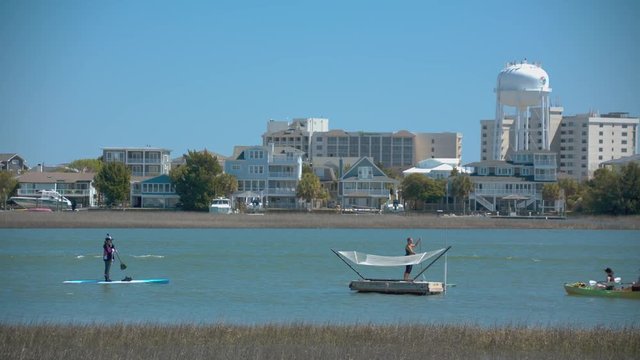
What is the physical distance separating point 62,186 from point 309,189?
31033mm

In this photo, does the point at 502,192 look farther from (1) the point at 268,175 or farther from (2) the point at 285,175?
(1) the point at 268,175

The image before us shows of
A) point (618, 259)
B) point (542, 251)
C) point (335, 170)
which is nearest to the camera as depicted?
point (618, 259)

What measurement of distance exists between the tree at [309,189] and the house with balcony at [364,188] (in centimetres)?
686

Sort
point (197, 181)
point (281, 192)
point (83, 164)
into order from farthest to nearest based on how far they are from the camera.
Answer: point (83, 164) < point (281, 192) < point (197, 181)

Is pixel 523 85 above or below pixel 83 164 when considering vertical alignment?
above

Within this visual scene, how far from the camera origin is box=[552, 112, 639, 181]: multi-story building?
192m

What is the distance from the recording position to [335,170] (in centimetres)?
14500

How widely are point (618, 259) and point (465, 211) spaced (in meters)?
59.2

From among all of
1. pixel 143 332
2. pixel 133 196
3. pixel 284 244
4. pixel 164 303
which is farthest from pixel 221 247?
pixel 133 196

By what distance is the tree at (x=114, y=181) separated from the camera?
11450 centimetres

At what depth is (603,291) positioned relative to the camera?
38.2m

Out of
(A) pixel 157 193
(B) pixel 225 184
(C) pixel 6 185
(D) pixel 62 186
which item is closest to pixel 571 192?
(B) pixel 225 184

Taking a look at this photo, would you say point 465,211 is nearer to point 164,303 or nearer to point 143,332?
point 164,303

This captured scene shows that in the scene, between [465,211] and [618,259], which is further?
[465,211]
